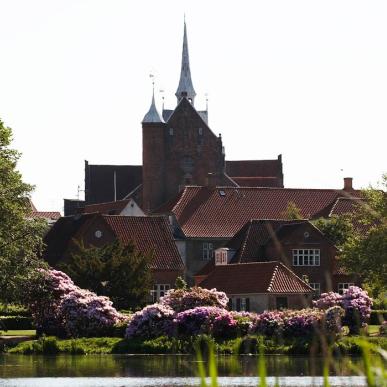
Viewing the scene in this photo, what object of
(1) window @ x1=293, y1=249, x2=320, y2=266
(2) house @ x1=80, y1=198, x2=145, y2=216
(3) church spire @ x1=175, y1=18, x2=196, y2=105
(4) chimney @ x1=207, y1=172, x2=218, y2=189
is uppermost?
(3) church spire @ x1=175, y1=18, x2=196, y2=105

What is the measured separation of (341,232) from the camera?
3386 inches

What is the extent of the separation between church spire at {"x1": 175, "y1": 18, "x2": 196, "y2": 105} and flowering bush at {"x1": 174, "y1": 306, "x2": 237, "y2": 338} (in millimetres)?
85763

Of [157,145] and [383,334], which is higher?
[157,145]

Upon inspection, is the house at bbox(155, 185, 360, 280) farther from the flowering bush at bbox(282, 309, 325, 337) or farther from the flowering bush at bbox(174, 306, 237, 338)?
the flowering bush at bbox(282, 309, 325, 337)

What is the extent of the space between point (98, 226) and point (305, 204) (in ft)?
85.3

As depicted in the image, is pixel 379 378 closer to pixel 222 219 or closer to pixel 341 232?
pixel 341 232

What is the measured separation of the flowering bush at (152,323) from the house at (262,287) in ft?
40.3

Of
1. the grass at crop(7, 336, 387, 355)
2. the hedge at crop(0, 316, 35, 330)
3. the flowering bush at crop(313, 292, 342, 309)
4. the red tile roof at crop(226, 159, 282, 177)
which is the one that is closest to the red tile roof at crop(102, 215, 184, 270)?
the hedge at crop(0, 316, 35, 330)

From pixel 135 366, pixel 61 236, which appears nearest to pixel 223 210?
pixel 61 236

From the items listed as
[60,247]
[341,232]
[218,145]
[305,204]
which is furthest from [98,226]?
[218,145]

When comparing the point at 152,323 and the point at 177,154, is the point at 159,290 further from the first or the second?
the point at 177,154

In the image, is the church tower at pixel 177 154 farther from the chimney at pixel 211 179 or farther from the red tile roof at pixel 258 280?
the red tile roof at pixel 258 280

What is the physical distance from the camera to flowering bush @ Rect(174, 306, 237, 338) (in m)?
50.6

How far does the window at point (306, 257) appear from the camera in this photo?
261 ft
